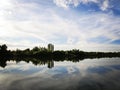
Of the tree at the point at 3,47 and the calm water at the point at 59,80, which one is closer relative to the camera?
the calm water at the point at 59,80

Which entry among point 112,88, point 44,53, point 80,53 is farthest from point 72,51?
point 112,88

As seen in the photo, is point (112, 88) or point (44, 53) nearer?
point (112, 88)

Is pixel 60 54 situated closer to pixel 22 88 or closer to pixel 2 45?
pixel 2 45

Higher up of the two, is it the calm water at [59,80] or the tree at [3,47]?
the tree at [3,47]

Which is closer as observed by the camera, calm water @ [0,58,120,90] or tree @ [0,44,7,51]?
calm water @ [0,58,120,90]

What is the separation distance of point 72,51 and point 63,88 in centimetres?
17569

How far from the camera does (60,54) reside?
167m

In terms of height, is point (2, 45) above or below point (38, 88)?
above

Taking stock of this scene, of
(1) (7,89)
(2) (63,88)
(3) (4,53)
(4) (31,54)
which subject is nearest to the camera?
(1) (7,89)

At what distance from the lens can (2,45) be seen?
501ft

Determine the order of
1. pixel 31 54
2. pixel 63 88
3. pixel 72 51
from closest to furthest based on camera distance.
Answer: pixel 63 88 → pixel 31 54 → pixel 72 51

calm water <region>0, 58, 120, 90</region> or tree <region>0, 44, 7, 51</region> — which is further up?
tree <region>0, 44, 7, 51</region>

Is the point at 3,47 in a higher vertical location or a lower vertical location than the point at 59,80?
higher

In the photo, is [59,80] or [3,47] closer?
[59,80]
